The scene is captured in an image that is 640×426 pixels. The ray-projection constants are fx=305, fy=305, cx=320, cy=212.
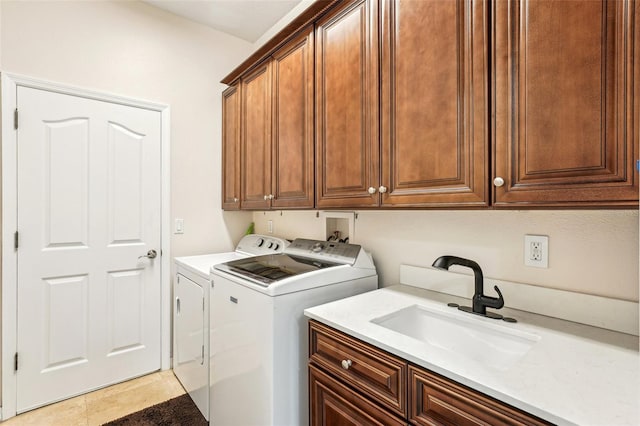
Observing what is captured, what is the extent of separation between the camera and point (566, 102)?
84 cm

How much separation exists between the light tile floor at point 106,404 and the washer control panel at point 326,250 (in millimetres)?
1343

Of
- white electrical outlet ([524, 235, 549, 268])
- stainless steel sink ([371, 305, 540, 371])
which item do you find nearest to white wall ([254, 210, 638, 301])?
white electrical outlet ([524, 235, 549, 268])

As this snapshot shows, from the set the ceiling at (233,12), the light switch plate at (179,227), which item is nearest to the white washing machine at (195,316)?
the light switch plate at (179,227)

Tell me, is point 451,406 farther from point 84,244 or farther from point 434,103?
point 84,244

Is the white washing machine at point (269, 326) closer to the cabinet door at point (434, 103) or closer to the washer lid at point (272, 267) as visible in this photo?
the washer lid at point (272, 267)

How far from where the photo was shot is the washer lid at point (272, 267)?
1453mm

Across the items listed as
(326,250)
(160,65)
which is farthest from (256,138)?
(160,65)

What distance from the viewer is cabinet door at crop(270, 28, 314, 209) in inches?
65.7

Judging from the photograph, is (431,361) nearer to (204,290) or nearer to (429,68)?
(429,68)

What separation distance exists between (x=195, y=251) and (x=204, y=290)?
2.73 ft

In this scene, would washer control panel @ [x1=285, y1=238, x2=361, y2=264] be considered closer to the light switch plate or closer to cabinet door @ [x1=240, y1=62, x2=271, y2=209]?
cabinet door @ [x1=240, y1=62, x2=271, y2=209]

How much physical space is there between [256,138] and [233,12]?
1134 millimetres

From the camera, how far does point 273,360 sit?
51.0 inches

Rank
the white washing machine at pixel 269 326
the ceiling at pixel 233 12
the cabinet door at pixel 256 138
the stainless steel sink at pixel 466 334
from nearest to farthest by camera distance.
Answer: the stainless steel sink at pixel 466 334 → the white washing machine at pixel 269 326 → the cabinet door at pixel 256 138 → the ceiling at pixel 233 12
